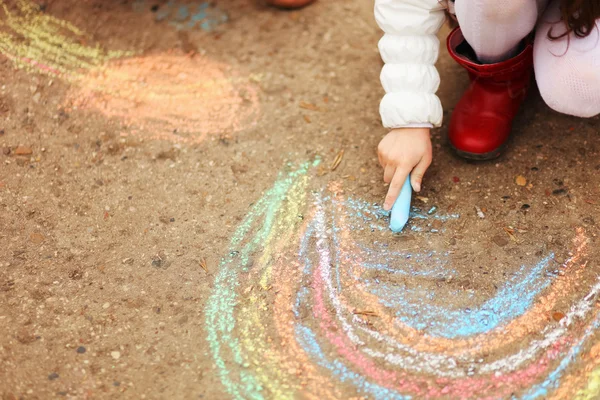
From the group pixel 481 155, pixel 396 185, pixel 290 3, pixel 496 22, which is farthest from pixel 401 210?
pixel 290 3

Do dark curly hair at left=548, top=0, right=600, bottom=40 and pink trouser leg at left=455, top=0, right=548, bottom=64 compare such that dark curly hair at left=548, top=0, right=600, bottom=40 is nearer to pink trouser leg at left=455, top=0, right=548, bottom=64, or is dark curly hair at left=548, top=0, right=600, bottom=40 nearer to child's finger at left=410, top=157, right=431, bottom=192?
pink trouser leg at left=455, top=0, right=548, bottom=64

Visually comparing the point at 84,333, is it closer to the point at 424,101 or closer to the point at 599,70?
the point at 424,101

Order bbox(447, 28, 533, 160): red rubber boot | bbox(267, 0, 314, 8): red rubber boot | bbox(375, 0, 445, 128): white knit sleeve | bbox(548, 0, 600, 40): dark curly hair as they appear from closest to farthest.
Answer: bbox(548, 0, 600, 40): dark curly hair → bbox(375, 0, 445, 128): white knit sleeve → bbox(447, 28, 533, 160): red rubber boot → bbox(267, 0, 314, 8): red rubber boot

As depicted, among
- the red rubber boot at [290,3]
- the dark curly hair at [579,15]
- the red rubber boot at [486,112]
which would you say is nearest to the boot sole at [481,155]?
the red rubber boot at [486,112]

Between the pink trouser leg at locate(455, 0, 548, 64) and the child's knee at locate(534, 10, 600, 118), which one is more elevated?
the pink trouser leg at locate(455, 0, 548, 64)

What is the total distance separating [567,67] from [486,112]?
216 mm

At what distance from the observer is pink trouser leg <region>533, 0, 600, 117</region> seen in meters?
1.21

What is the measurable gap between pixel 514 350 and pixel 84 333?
30.7 inches

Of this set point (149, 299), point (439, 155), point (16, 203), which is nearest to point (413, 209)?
point (439, 155)

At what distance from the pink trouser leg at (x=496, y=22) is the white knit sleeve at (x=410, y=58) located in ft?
0.22

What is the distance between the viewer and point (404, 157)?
1295 millimetres

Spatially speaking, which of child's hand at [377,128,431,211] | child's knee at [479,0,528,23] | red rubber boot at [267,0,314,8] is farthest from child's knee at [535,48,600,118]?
red rubber boot at [267,0,314,8]

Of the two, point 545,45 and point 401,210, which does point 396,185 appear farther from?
point 545,45

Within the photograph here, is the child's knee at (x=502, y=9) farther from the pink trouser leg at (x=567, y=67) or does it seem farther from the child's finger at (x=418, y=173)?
the child's finger at (x=418, y=173)
